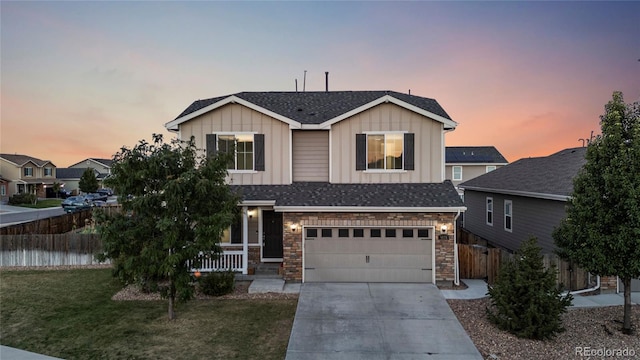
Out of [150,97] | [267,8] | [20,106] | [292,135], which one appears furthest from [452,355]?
[20,106]

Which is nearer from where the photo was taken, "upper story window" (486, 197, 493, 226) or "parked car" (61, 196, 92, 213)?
"upper story window" (486, 197, 493, 226)

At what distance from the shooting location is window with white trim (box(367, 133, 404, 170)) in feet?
38.9

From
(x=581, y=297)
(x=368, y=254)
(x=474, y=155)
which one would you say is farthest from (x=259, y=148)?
(x=474, y=155)

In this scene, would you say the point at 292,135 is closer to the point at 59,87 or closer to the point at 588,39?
the point at 588,39

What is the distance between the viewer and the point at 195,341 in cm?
682

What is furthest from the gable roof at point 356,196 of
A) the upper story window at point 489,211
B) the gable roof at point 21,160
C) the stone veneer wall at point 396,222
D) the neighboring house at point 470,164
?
the gable roof at point 21,160

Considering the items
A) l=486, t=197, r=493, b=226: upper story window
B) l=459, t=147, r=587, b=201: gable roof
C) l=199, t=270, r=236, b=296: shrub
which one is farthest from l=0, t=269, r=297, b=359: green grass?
l=486, t=197, r=493, b=226: upper story window

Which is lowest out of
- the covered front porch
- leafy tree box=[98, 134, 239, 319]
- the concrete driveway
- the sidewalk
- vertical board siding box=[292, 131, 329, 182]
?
the sidewalk

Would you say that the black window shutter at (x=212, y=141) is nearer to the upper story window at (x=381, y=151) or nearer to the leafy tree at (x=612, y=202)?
the upper story window at (x=381, y=151)

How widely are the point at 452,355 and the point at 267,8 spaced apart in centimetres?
1751

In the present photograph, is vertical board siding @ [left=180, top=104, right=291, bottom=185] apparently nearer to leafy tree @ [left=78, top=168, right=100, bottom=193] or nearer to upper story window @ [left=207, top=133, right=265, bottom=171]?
upper story window @ [left=207, top=133, right=265, bottom=171]

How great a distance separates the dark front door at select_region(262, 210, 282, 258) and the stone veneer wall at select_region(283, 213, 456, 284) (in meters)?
1.54

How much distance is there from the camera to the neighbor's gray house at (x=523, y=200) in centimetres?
1204

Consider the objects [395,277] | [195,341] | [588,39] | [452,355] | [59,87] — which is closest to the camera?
[452,355]
